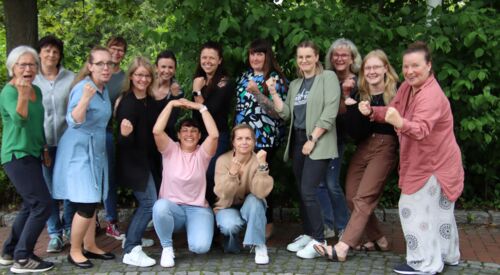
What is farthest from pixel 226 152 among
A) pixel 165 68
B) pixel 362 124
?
pixel 362 124

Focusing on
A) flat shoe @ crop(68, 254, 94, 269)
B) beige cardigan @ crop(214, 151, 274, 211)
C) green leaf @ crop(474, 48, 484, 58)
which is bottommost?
flat shoe @ crop(68, 254, 94, 269)

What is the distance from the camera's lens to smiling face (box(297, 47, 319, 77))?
5.35m

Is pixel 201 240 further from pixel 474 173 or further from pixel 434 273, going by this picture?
pixel 474 173

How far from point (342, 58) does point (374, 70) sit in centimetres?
48

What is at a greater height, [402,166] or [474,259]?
[402,166]

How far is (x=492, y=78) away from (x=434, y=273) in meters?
2.45

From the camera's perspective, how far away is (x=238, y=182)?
5344 mm

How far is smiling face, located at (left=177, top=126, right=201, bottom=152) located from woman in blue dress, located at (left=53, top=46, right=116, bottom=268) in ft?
2.22

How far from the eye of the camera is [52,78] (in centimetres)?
560

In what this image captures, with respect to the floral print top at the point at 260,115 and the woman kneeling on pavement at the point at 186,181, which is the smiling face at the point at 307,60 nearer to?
the floral print top at the point at 260,115

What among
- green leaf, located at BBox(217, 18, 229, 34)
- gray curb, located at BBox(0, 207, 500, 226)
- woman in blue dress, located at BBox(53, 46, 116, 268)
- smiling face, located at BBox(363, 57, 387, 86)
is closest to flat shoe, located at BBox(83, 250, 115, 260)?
woman in blue dress, located at BBox(53, 46, 116, 268)

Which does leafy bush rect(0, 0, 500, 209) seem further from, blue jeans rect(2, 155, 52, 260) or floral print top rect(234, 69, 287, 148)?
blue jeans rect(2, 155, 52, 260)

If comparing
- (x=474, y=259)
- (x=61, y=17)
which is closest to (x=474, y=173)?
(x=474, y=259)

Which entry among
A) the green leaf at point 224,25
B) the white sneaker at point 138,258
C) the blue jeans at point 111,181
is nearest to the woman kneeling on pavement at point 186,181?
the white sneaker at point 138,258
